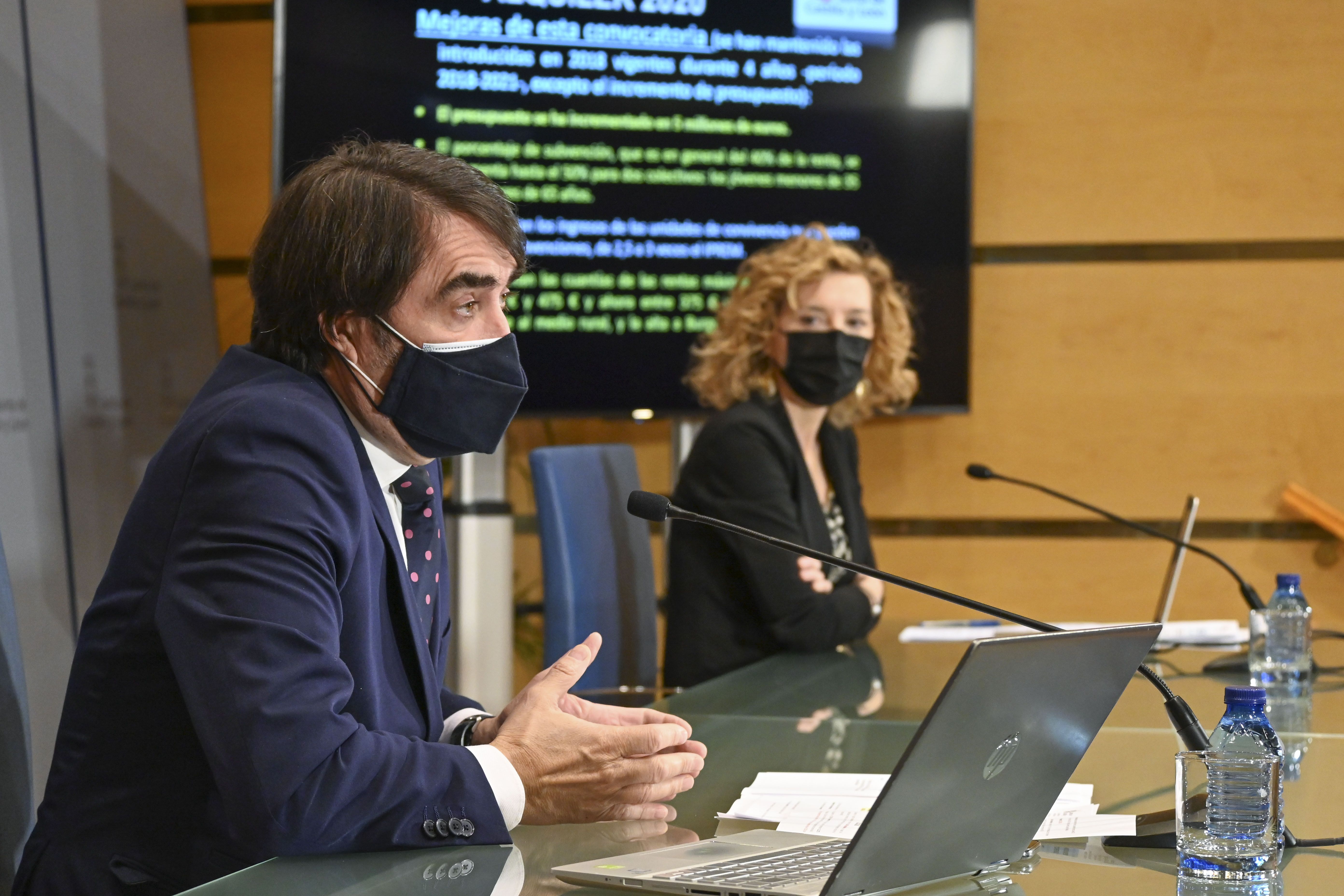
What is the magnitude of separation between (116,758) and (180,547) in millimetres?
229

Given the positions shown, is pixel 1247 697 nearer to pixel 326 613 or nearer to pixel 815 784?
pixel 815 784

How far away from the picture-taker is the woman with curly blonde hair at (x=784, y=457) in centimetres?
241

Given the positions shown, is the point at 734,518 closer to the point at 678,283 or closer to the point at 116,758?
the point at 678,283

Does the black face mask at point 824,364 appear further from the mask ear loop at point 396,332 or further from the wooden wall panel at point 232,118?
the wooden wall panel at point 232,118

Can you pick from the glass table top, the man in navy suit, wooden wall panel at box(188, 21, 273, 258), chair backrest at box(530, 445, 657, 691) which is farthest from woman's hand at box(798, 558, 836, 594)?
wooden wall panel at box(188, 21, 273, 258)

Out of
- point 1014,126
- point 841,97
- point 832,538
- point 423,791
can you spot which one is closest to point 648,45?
point 841,97

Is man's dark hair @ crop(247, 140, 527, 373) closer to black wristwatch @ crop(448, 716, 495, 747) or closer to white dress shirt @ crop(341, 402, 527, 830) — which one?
white dress shirt @ crop(341, 402, 527, 830)

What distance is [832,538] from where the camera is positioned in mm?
2730

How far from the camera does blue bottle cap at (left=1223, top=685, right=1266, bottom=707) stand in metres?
1.05

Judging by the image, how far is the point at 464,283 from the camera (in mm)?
1331

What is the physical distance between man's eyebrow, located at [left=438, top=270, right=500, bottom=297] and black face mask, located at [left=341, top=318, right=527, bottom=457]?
6 cm

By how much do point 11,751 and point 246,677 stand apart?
0.42 metres

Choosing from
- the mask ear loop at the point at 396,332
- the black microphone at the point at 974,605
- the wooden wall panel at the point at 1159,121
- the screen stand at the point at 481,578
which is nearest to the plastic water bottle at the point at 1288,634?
the black microphone at the point at 974,605

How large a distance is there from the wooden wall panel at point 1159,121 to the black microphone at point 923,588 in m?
2.35
